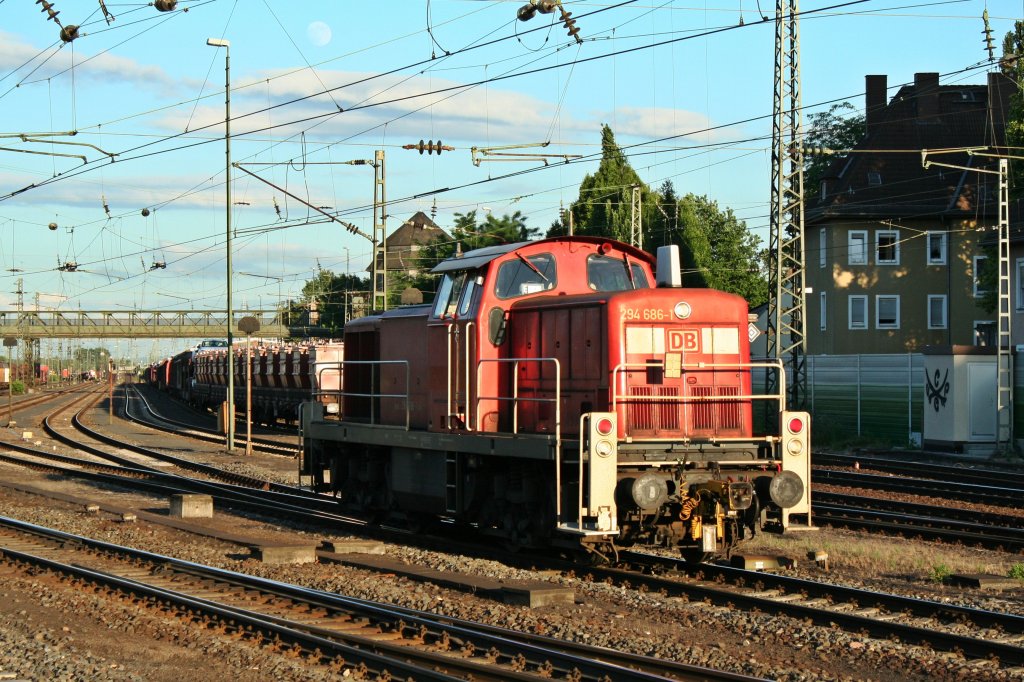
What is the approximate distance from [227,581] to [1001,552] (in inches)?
353

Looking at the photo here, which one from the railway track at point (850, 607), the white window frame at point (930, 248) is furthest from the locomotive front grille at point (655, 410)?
the white window frame at point (930, 248)

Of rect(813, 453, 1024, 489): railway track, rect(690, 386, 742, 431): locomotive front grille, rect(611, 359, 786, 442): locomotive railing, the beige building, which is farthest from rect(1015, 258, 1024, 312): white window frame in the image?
rect(611, 359, 786, 442): locomotive railing

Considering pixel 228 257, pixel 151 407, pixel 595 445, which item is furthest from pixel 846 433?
pixel 151 407

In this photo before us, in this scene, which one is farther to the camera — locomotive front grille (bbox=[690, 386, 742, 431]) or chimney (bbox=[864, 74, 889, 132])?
chimney (bbox=[864, 74, 889, 132])

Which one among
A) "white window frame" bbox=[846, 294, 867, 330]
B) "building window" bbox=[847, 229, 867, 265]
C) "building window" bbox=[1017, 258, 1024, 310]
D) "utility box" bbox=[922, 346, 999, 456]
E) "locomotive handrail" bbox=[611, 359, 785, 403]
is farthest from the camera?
"building window" bbox=[847, 229, 867, 265]

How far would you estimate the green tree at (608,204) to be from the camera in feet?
176

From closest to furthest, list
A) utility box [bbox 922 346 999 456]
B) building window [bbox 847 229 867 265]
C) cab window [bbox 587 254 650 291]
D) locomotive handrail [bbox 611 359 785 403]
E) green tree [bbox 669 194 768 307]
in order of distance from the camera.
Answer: locomotive handrail [bbox 611 359 785 403] < cab window [bbox 587 254 650 291] < utility box [bbox 922 346 999 456] < building window [bbox 847 229 867 265] < green tree [bbox 669 194 768 307]

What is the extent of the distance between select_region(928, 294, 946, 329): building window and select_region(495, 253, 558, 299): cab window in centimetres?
4566

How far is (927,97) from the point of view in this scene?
184 feet

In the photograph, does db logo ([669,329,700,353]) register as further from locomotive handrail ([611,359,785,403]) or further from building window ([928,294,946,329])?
building window ([928,294,946,329])

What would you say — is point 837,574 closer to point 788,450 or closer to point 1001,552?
point 788,450

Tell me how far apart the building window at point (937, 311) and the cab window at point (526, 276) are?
4566cm

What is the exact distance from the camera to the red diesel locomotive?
10.9 meters

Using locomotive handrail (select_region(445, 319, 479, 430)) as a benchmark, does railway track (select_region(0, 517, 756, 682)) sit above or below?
below
